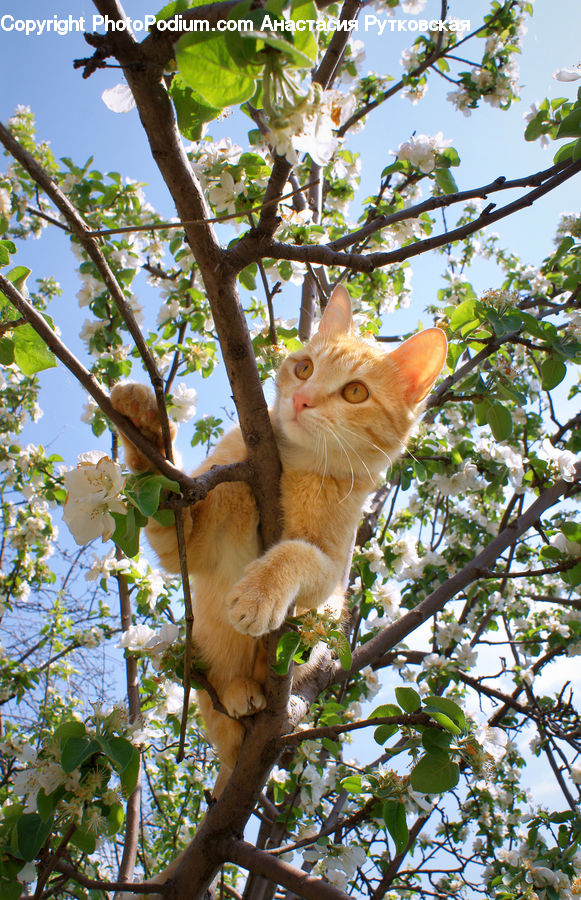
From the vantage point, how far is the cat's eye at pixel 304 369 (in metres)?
2.26

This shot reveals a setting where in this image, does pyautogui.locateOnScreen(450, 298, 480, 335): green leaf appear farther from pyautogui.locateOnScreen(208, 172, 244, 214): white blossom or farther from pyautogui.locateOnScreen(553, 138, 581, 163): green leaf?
pyautogui.locateOnScreen(208, 172, 244, 214): white blossom

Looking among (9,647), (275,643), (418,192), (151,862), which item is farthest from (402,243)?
(151,862)

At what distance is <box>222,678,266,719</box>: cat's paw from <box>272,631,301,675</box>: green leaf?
40cm

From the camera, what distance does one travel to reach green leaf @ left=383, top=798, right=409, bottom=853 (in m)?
1.61

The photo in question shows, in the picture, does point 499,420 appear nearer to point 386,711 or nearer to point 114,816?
point 386,711

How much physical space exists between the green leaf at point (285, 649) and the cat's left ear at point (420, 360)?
1.10 meters

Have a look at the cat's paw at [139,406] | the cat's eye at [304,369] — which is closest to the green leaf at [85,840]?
the cat's paw at [139,406]

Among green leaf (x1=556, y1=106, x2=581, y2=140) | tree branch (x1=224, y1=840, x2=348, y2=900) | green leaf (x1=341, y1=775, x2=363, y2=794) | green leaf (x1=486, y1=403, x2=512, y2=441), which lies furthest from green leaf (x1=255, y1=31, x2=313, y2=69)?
→ green leaf (x1=341, y1=775, x2=363, y2=794)

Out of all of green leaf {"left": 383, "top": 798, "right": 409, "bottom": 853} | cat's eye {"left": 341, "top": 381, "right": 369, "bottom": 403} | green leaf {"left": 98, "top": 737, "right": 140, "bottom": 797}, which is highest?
cat's eye {"left": 341, "top": 381, "right": 369, "bottom": 403}

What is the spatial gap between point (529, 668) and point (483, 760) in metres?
2.10

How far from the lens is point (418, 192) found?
12.2 ft

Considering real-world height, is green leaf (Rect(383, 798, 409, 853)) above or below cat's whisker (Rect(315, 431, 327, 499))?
below

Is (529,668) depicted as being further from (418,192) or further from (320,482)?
(418,192)

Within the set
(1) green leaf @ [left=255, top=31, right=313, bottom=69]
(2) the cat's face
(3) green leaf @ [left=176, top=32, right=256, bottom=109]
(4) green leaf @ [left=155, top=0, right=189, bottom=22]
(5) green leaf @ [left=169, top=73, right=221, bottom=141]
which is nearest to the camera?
(1) green leaf @ [left=255, top=31, right=313, bottom=69]
